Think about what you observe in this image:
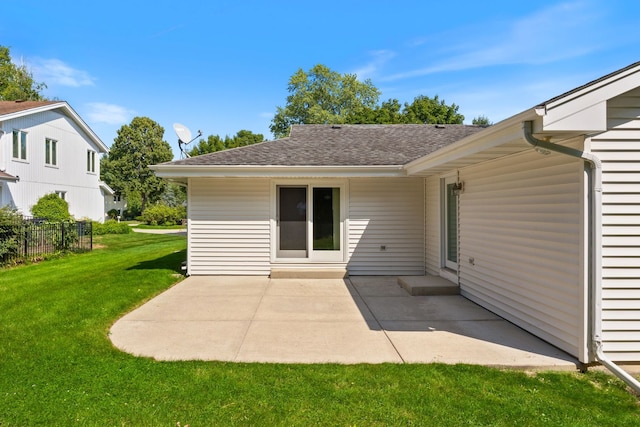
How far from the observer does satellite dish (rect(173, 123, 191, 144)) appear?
9.84 m

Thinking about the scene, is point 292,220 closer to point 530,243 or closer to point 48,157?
point 530,243

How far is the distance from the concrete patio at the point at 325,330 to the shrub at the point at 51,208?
42.7 feet

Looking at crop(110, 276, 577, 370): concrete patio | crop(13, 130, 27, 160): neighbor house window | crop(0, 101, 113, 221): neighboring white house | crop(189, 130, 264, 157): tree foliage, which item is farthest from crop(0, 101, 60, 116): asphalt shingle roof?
crop(189, 130, 264, 157): tree foliage

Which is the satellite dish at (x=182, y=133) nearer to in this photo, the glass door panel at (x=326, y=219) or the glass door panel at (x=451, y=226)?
the glass door panel at (x=326, y=219)

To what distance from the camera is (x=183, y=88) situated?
17.4m

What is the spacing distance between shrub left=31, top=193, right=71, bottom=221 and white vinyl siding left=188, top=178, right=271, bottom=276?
11307 mm

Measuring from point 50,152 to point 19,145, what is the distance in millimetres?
1989

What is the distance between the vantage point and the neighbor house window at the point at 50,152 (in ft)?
57.3

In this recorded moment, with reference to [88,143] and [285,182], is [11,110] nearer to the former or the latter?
[88,143]

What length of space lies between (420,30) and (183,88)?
11.4 metres

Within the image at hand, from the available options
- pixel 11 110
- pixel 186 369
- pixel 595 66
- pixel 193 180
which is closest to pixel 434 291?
pixel 186 369

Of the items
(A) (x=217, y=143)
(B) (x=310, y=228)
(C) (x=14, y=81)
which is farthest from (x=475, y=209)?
(C) (x=14, y=81)

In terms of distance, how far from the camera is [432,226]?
7863mm

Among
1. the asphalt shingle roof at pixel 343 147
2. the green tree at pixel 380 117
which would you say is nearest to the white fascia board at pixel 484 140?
the asphalt shingle roof at pixel 343 147
